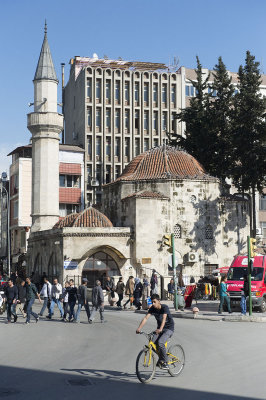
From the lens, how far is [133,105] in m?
76.2

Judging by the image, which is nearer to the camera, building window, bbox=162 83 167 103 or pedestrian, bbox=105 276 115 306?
pedestrian, bbox=105 276 115 306

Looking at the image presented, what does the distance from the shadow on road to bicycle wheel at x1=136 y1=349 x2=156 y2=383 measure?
125 millimetres

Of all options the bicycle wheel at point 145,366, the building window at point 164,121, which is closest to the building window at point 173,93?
the building window at point 164,121

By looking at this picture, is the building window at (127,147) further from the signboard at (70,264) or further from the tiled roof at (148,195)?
the signboard at (70,264)

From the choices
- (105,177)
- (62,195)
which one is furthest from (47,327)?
(105,177)

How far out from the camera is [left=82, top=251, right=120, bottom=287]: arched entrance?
40312 mm

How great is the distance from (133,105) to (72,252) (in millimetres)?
39927

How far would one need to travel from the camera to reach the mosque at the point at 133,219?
4069cm

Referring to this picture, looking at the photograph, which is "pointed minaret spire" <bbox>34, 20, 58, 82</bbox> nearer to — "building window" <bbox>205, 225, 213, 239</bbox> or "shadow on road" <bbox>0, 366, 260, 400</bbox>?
"building window" <bbox>205, 225, 213, 239</bbox>

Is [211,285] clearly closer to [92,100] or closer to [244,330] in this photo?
[244,330]

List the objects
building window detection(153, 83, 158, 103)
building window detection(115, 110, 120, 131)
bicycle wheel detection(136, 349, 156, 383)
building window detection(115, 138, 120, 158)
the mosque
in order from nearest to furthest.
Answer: bicycle wheel detection(136, 349, 156, 383) → the mosque → building window detection(115, 110, 120, 131) → building window detection(115, 138, 120, 158) → building window detection(153, 83, 158, 103)

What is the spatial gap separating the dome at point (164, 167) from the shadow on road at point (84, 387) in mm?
33621

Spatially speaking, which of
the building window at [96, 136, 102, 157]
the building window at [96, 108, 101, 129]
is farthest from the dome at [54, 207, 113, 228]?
the building window at [96, 108, 101, 129]

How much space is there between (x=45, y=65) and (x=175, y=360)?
130ft
